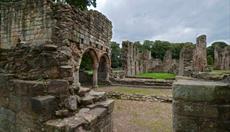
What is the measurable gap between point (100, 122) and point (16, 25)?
38.6 ft

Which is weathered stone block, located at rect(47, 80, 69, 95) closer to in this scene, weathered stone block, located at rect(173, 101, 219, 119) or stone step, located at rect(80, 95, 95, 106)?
stone step, located at rect(80, 95, 95, 106)

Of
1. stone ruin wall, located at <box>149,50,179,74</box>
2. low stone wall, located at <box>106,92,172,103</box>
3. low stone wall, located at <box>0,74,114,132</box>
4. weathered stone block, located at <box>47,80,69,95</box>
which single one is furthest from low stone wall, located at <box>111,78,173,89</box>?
stone ruin wall, located at <box>149,50,179,74</box>

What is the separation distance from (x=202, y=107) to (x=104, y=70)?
15.8 m

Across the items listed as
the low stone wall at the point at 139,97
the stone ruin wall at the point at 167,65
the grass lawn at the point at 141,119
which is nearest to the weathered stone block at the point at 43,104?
the grass lawn at the point at 141,119

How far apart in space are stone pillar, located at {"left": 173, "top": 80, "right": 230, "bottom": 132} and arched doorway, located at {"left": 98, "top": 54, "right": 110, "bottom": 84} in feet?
49.8

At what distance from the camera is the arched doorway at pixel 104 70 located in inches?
687

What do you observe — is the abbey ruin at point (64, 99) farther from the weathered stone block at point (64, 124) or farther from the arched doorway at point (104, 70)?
the arched doorway at point (104, 70)

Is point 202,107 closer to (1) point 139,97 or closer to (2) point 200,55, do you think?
(1) point 139,97

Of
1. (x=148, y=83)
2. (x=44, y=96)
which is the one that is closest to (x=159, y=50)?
(x=148, y=83)

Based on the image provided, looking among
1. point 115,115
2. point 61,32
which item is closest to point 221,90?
point 115,115

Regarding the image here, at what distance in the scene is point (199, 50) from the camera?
59.1ft

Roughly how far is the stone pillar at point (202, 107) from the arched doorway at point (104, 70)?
15170mm

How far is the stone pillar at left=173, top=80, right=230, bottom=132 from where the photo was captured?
6.70 feet

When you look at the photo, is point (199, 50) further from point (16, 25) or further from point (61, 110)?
point (61, 110)
